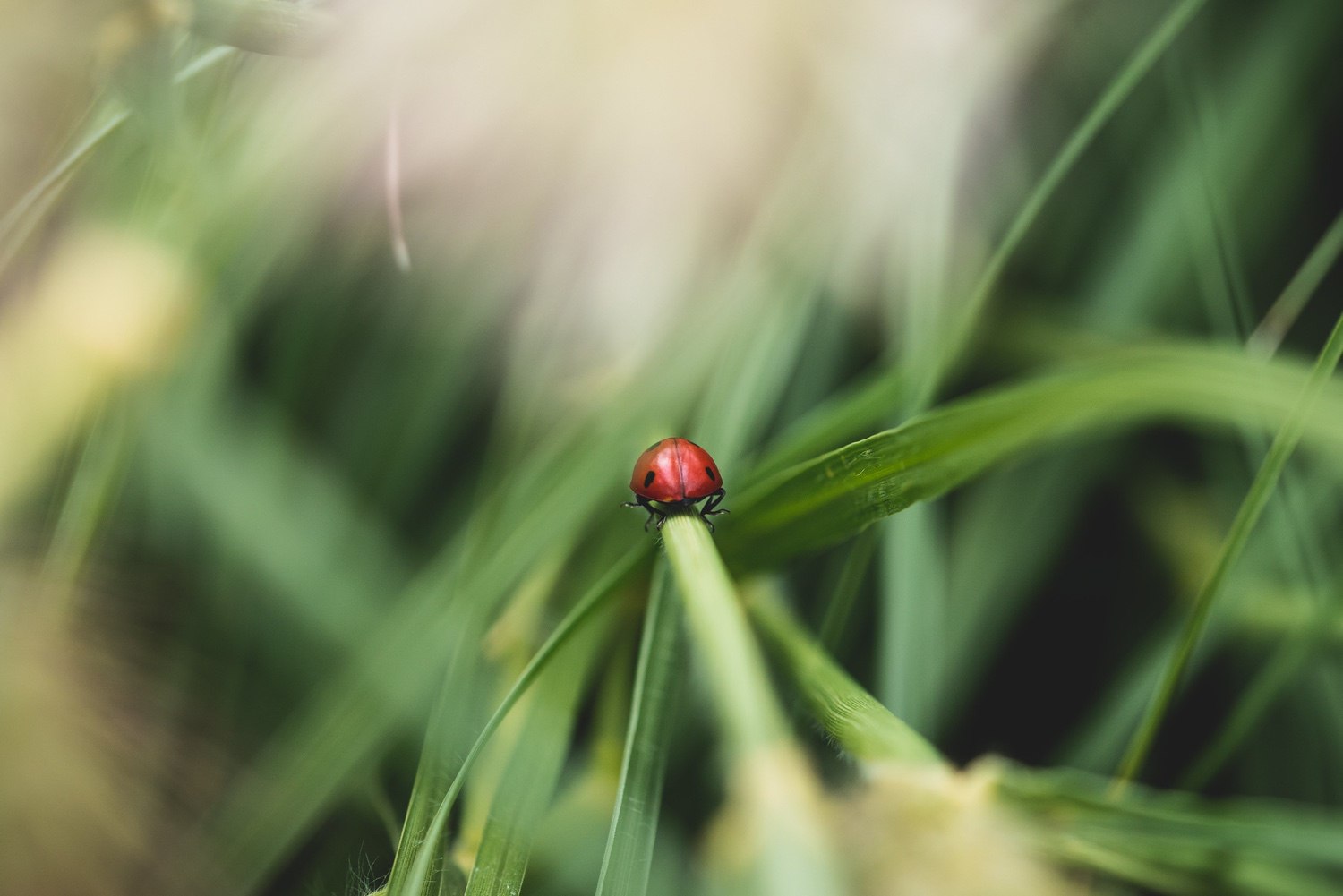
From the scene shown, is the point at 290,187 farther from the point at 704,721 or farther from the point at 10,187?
the point at 704,721

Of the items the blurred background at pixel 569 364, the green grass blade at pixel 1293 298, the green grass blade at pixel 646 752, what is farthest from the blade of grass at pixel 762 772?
the green grass blade at pixel 1293 298

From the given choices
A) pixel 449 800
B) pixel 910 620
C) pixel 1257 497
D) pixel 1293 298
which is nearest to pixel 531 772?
pixel 449 800

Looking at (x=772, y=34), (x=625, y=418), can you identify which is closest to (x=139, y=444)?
(x=625, y=418)

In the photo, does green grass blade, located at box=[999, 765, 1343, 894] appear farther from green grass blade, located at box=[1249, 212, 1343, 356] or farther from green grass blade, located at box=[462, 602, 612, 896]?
green grass blade, located at box=[1249, 212, 1343, 356]

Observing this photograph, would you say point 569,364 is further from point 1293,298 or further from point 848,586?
point 1293,298

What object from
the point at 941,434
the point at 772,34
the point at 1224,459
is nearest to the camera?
the point at 941,434

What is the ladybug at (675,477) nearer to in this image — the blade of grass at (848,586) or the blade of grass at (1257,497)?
the blade of grass at (848,586)
